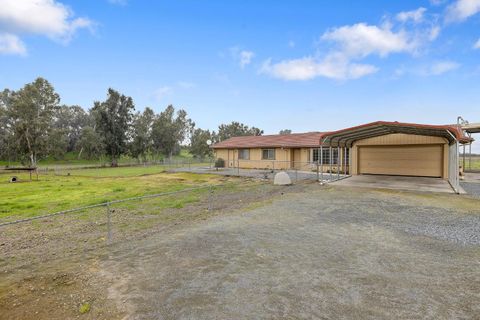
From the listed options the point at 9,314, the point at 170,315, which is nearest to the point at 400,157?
the point at 170,315

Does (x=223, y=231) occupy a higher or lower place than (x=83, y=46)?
lower

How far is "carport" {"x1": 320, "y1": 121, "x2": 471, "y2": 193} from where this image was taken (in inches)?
740

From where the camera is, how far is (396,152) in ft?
68.9

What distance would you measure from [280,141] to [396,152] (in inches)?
456

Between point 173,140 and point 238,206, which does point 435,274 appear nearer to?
point 238,206

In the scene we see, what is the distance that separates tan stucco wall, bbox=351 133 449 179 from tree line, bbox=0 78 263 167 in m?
21.9

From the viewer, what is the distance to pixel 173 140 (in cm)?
5672

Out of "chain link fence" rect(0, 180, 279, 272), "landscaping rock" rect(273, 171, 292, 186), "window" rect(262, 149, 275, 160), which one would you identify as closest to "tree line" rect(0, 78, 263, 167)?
"window" rect(262, 149, 275, 160)

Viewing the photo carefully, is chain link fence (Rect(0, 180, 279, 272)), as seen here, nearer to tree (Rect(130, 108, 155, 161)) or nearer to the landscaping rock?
the landscaping rock

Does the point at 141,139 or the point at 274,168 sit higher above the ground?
the point at 141,139

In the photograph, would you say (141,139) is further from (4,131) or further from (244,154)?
(4,131)

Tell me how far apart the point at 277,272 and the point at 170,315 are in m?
2.07

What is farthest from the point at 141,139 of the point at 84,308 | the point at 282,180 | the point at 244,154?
the point at 84,308

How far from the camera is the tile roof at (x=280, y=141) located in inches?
1058
